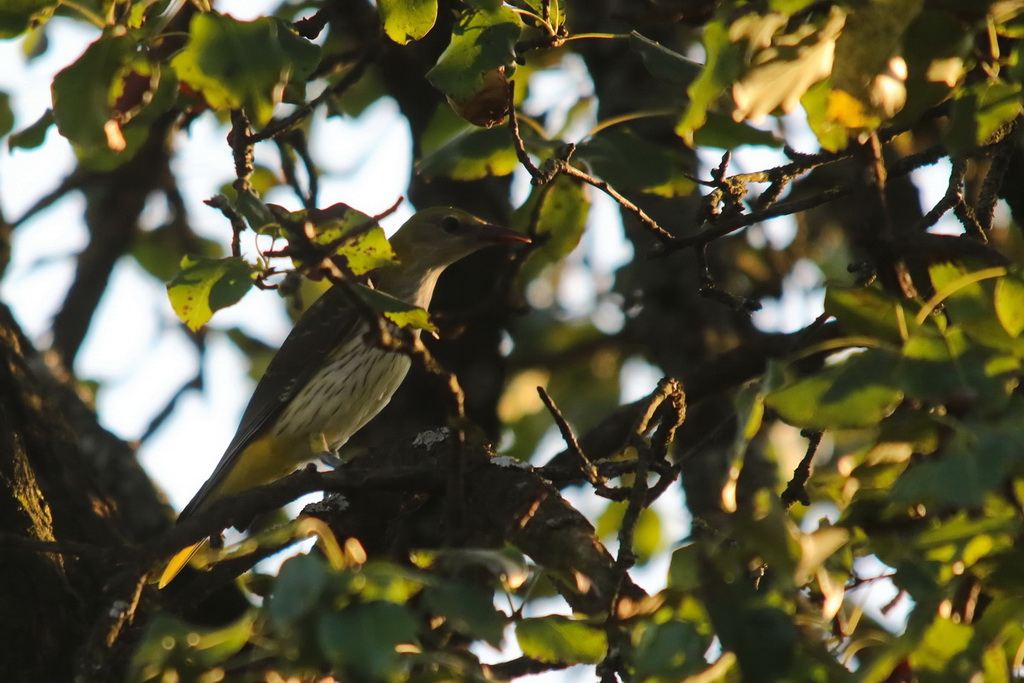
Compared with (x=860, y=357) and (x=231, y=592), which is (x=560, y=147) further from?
(x=231, y=592)

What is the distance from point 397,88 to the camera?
561 cm

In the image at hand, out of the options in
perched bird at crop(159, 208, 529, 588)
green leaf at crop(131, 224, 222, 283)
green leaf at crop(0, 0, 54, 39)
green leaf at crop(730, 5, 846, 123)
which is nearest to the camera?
green leaf at crop(730, 5, 846, 123)

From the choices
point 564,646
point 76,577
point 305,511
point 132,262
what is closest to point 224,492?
point 305,511

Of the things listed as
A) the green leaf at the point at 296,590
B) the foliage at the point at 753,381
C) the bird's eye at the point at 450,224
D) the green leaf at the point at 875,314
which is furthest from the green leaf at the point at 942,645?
the bird's eye at the point at 450,224

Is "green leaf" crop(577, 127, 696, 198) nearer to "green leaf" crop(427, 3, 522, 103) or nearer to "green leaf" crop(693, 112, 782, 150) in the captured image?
"green leaf" crop(693, 112, 782, 150)

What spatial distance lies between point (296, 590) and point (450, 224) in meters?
4.05

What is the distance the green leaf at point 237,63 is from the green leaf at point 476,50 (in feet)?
1.35

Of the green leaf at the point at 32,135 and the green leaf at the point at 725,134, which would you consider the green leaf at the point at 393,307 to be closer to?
the green leaf at the point at 725,134

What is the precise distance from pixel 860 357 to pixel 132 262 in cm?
519

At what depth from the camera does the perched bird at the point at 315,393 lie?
482 centimetres

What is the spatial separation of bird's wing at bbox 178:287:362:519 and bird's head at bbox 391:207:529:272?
1.32 ft

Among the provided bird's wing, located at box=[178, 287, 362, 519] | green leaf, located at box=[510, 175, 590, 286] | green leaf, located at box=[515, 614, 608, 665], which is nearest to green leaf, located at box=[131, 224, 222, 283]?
bird's wing, located at box=[178, 287, 362, 519]

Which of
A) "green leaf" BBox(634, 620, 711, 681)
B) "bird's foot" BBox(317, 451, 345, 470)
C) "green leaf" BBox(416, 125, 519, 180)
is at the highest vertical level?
"green leaf" BBox(634, 620, 711, 681)

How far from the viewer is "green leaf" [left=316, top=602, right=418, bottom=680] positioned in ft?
4.58
